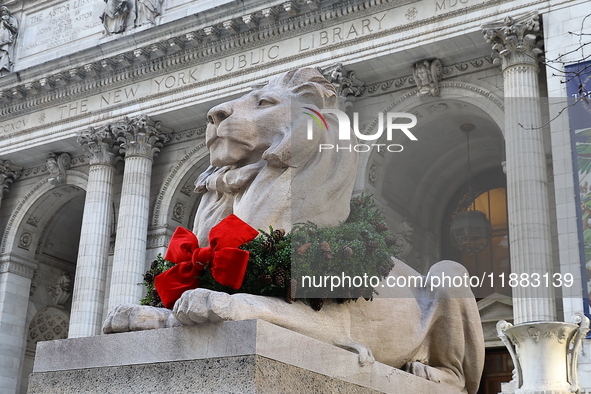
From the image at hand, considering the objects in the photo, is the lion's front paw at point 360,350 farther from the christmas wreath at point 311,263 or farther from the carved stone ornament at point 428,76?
the carved stone ornament at point 428,76

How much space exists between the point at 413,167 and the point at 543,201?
3.59 m

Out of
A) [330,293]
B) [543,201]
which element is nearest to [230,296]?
[330,293]

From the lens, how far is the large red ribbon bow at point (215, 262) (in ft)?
11.1

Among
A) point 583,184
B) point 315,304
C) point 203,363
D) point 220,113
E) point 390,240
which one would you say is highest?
point 583,184

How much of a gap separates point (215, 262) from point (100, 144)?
17522mm

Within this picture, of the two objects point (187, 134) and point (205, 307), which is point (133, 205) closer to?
point (187, 134)

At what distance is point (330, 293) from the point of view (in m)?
3.55

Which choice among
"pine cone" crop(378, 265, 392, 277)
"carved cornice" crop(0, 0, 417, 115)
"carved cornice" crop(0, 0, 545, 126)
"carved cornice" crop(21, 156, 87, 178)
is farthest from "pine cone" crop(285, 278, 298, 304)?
"carved cornice" crop(21, 156, 87, 178)

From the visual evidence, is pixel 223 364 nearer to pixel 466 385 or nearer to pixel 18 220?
pixel 466 385

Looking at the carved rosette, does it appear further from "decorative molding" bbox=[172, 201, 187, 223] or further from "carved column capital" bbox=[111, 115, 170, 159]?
"decorative molding" bbox=[172, 201, 187, 223]

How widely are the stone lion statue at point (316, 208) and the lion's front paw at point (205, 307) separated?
303 mm

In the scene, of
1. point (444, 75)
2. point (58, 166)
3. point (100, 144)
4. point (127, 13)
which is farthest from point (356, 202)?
point (58, 166)

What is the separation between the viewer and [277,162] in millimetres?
3846

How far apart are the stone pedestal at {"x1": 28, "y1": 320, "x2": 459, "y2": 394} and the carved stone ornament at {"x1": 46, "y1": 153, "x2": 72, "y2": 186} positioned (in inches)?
769
